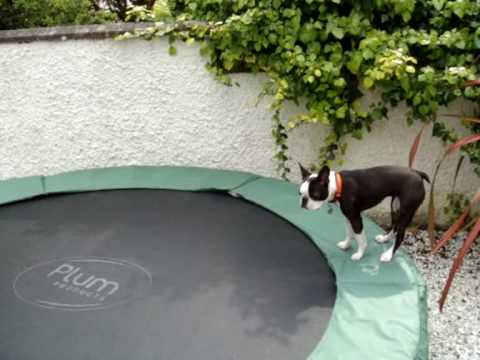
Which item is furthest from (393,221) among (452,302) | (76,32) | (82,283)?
(76,32)

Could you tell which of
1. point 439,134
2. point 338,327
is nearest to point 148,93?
point 439,134

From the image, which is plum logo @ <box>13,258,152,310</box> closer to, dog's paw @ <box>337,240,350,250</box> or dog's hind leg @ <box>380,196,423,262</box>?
dog's paw @ <box>337,240,350,250</box>

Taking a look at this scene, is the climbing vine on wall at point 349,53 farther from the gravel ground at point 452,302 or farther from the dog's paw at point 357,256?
the dog's paw at point 357,256

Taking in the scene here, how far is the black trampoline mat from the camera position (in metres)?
1.41

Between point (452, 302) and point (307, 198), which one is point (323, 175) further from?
point (452, 302)

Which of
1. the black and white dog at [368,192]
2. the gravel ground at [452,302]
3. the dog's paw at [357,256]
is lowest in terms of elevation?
the gravel ground at [452,302]

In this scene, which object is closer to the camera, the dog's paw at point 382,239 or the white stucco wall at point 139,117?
the dog's paw at point 382,239

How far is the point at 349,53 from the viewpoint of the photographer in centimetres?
220

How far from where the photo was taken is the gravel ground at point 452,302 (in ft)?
5.79

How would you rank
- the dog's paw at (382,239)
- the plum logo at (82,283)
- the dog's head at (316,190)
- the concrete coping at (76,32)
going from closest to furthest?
the dog's head at (316,190), the plum logo at (82,283), the dog's paw at (382,239), the concrete coping at (76,32)

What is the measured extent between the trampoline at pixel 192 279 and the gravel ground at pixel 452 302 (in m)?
0.34

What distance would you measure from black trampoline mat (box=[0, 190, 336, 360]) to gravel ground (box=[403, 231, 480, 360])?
0.48m

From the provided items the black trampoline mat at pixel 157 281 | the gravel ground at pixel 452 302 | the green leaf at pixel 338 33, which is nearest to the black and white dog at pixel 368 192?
the black trampoline mat at pixel 157 281

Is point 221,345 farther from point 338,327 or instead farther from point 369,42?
point 369,42
